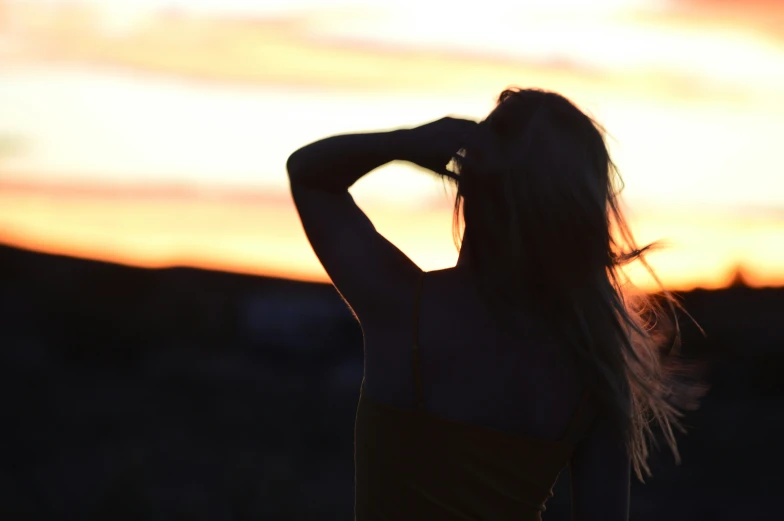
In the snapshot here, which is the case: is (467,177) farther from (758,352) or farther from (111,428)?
(758,352)

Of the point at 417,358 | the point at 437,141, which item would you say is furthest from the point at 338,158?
the point at 417,358

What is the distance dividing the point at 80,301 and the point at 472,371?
23689mm

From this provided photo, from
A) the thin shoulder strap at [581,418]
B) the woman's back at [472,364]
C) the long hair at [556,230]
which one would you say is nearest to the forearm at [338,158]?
the long hair at [556,230]

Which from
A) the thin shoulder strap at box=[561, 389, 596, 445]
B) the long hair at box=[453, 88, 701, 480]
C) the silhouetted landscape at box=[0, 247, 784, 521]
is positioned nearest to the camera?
the long hair at box=[453, 88, 701, 480]

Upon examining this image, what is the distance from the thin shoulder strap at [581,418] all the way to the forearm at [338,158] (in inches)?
27.1

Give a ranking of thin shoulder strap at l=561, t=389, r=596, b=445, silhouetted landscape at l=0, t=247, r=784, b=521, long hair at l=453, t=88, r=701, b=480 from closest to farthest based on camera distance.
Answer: long hair at l=453, t=88, r=701, b=480 < thin shoulder strap at l=561, t=389, r=596, b=445 < silhouetted landscape at l=0, t=247, r=784, b=521

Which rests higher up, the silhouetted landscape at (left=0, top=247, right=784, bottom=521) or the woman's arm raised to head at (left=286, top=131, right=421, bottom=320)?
the woman's arm raised to head at (left=286, top=131, right=421, bottom=320)

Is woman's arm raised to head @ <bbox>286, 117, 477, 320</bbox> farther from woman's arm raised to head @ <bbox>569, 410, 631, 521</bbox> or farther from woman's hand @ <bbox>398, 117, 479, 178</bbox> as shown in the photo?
woman's arm raised to head @ <bbox>569, 410, 631, 521</bbox>

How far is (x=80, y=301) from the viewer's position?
2455 centimetres

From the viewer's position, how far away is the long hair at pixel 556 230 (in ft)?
6.98

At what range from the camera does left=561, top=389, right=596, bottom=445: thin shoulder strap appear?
2229 millimetres

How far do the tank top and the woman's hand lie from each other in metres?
0.26

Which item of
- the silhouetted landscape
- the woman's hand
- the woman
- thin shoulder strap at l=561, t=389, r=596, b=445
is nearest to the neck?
the woman

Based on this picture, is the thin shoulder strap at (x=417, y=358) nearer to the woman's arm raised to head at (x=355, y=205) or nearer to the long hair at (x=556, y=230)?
the woman's arm raised to head at (x=355, y=205)
